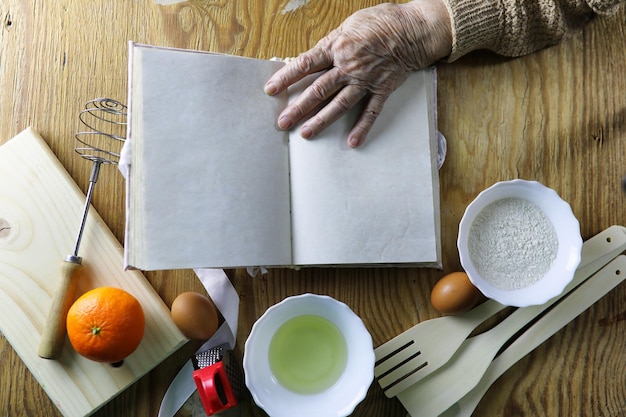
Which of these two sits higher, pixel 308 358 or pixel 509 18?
pixel 509 18

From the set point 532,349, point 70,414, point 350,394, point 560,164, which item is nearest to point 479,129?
point 560,164

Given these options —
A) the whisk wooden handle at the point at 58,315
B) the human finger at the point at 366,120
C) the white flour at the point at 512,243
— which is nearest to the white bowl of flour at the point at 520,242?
the white flour at the point at 512,243

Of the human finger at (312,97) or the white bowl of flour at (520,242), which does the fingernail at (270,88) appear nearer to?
the human finger at (312,97)

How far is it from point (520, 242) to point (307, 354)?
369 mm

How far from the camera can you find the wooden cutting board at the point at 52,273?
770mm

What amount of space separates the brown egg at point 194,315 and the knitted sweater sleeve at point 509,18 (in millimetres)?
542

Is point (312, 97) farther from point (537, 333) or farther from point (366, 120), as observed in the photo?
point (537, 333)

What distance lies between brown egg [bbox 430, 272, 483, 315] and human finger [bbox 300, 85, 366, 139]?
11.8 inches

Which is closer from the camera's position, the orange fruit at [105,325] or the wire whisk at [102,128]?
the orange fruit at [105,325]

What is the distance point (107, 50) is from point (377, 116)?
457mm

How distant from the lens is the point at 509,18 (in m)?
0.79

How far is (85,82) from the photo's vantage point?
843mm

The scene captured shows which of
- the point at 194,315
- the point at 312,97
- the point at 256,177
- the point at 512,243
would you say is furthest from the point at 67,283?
the point at 512,243

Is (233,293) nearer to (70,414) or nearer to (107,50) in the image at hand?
(70,414)
